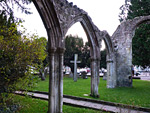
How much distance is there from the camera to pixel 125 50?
9.76 meters

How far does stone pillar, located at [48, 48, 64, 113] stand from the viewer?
418 cm

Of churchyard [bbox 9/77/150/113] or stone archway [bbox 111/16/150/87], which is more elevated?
stone archway [bbox 111/16/150/87]

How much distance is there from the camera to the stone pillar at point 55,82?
13.7 feet

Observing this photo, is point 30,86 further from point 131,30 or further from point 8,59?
point 131,30

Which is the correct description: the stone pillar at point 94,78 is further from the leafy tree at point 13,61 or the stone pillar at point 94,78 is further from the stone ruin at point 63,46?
the leafy tree at point 13,61

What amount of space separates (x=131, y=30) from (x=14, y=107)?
9351 millimetres

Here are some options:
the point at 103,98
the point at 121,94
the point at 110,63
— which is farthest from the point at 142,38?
the point at 103,98

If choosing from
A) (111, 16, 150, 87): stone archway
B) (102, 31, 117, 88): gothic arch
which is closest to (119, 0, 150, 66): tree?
(111, 16, 150, 87): stone archway

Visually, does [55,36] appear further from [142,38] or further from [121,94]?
[142,38]

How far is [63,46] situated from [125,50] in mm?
6886

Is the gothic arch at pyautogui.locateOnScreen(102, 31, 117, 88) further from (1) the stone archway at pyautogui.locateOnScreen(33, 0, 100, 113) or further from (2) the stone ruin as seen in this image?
(1) the stone archway at pyautogui.locateOnScreen(33, 0, 100, 113)

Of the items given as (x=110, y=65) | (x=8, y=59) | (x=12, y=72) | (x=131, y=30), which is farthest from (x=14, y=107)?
(x=131, y=30)

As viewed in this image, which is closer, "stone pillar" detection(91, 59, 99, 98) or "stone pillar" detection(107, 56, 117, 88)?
"stone pillar" detection(91, 59, 99, 98)

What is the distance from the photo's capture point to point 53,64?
4262 mm
